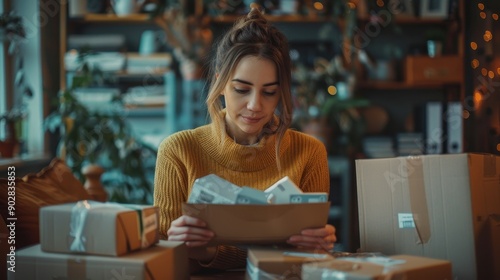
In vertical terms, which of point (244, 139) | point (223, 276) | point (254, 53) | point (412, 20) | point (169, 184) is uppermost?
point (412, 20)

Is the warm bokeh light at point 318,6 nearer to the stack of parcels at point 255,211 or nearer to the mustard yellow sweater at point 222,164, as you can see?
the mustard yellow sweater at point 222,164

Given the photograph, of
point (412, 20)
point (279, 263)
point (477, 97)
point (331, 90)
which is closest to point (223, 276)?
point (279, 263)

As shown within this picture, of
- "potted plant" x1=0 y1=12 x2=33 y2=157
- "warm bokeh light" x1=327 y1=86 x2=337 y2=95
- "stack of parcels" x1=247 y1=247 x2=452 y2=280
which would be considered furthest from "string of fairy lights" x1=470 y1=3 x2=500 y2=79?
"warm bokeh light" x1=327 y1=86 x2=337 y2=95

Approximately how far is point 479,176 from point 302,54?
3.28 m

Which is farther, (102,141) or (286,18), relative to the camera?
(286,18)

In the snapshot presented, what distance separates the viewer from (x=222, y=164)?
6.42 feet

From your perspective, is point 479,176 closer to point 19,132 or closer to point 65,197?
point 65,197

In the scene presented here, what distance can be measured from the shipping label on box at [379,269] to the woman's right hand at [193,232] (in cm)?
24

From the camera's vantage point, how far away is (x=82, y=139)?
3738 mm

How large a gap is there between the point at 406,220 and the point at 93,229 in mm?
695

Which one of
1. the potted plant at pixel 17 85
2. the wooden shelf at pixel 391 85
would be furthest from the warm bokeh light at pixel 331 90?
the potted plant at pixel 17 85

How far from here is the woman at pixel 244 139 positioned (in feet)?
5.87

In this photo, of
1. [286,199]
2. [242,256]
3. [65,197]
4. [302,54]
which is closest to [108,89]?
[302,54]

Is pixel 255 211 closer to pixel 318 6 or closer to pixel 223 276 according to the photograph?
pixel 223 276
